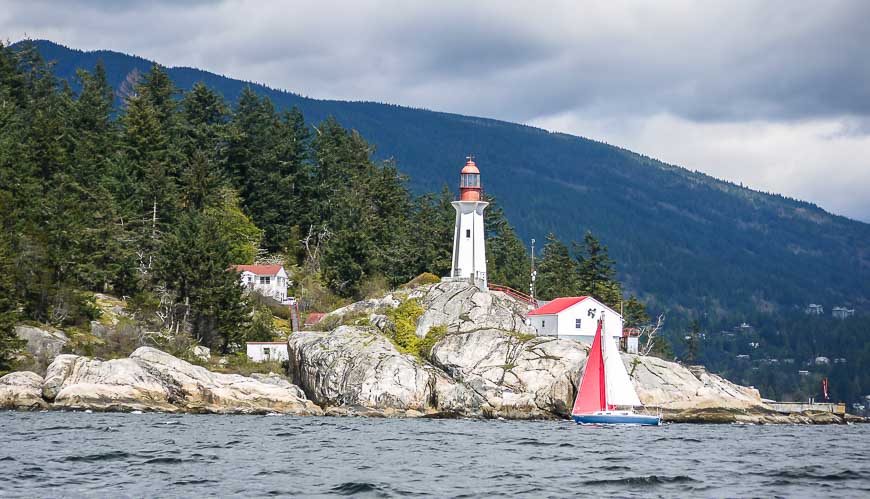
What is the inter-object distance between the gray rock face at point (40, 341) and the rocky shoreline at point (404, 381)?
3.28m

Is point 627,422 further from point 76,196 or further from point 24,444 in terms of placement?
point 76,196

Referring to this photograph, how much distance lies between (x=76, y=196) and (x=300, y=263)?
66.7 ft

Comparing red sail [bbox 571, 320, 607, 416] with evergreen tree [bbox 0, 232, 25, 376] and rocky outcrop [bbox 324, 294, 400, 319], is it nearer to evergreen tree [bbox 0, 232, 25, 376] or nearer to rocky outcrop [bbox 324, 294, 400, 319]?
rocky outcrop [bbox 324, 294, 400, 319]

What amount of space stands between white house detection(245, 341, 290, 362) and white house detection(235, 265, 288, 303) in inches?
405

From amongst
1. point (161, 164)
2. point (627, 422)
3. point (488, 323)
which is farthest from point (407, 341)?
point (161, 164)

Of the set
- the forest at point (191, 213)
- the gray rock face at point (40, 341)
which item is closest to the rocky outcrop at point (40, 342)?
the gray rock face at point (40, 341)

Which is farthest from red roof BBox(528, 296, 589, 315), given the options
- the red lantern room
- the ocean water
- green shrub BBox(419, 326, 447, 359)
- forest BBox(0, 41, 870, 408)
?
the ocean water

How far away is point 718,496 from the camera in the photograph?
84.5 feet

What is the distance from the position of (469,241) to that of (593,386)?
1741cm

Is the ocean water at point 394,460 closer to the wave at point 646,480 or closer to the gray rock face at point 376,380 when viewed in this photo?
the wave at point 646,480

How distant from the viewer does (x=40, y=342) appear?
189ft

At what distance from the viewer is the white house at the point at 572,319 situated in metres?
64.2

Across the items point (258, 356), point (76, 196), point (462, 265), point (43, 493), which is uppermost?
point (76, 196)

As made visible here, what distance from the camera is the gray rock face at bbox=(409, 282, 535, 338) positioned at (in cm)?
6244
